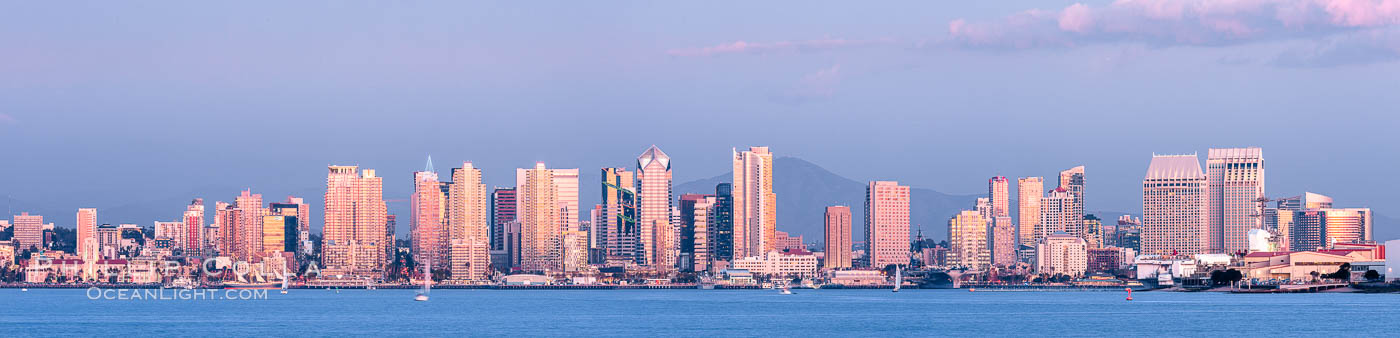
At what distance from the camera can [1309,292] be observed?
626ft

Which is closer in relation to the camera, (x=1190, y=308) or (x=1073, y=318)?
(x=1073, y=318)

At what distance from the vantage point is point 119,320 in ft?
384

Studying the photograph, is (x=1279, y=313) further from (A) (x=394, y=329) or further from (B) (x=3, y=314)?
(B) (x=3, y=314)

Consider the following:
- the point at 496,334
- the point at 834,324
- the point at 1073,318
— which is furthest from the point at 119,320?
the point at 1073,318

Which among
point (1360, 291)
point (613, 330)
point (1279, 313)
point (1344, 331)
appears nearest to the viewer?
point (1344, 331)

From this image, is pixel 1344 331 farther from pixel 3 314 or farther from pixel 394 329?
pixel 3 314

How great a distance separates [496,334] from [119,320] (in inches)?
1226

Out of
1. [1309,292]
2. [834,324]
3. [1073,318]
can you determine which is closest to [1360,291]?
[1309,292]

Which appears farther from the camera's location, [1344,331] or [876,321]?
[876,321]

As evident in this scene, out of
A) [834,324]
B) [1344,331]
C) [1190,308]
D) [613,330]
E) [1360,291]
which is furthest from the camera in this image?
[1360,291]

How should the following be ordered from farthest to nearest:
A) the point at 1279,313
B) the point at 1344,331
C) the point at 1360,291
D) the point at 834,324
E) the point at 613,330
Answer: the point at 1360,291 → the point at 1279,313 → the point at 834,324 → the point at 613,330 → the point at 1344,331

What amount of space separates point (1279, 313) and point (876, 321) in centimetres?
2626

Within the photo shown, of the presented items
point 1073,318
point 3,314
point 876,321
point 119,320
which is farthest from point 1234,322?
point 3,314

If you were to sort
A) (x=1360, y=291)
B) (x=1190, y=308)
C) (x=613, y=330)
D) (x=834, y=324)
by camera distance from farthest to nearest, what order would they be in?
(x=1360, y=291) → (x=1190, y=308) → (x=834, y=324) → (x=613, y=330)
